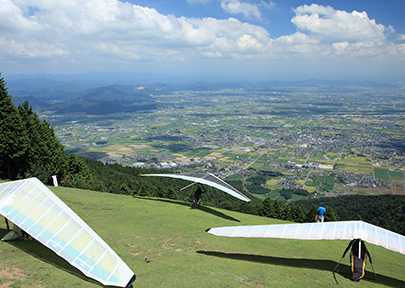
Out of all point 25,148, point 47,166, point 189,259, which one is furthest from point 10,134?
point 189,259

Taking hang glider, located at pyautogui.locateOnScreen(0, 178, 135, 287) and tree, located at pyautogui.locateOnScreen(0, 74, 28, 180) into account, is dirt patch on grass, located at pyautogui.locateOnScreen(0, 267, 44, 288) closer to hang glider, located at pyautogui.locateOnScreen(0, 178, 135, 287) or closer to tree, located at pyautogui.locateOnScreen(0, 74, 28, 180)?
hang glider, located at pyautogui.locateOnScreen(0, 178, 135, 287)

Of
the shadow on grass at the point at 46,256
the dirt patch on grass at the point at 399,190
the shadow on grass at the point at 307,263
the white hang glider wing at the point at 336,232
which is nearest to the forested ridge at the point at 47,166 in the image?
the shadow on grass at the point at 307,263

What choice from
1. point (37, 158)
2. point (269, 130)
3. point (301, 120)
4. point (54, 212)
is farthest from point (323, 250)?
point (301, 120)

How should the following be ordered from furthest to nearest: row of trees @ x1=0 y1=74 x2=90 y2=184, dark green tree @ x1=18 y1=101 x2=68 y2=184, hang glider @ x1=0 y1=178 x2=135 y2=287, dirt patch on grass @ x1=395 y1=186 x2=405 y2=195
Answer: dirt patch on grass @ x1=395 y1=186 x2=405 y2=195, dark green tree @ x1=18 y1=101 x2=68 y2=184, row of trees @ x1=0 y1=74 x2=90 y2=184, hang glider @ x1=0 y1=178 x2=135 y2=287

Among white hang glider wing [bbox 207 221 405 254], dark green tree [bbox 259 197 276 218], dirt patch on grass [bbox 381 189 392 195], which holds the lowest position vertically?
dirt patch on grass [bbox 381 189 392 195]

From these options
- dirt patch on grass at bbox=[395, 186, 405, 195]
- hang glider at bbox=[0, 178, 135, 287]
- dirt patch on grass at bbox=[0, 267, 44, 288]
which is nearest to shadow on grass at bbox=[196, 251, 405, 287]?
hang glider at bbox=[0, 178, 135, 287]

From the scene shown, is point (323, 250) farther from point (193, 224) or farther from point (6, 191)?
point (6, 191)

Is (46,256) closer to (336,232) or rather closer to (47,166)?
(336,232)
